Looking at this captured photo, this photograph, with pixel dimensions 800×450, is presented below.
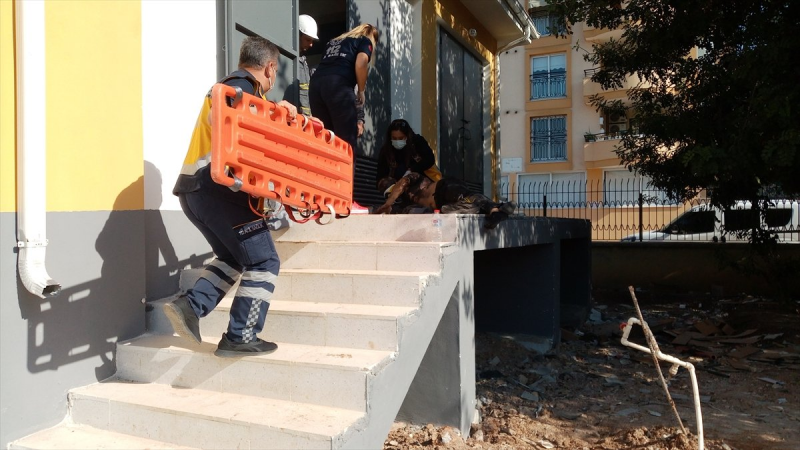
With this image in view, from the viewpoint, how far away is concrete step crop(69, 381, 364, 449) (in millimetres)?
2748

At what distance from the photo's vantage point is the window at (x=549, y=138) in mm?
25234

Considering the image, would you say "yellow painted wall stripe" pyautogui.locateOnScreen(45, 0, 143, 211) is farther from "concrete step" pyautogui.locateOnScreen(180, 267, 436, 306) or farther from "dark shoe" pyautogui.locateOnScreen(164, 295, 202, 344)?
"concrete step" pyautogui.locateOnScreen(180, 267, 436, 306)

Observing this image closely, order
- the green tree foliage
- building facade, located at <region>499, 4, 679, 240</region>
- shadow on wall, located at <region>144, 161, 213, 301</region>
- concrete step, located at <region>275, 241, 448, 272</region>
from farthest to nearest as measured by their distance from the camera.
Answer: building facade, located at <region>499, 4, 679, 240</region>, the green tree foliage, shadow on wall, located at <region>144, 161, 213, 301</region>, concrete step, located at <region>275, 241, 448, 272</region>

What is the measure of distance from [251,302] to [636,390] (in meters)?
4.29

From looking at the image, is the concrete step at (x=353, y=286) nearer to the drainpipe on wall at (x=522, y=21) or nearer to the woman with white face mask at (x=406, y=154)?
the woman with white face mask at (x=406, y=154)

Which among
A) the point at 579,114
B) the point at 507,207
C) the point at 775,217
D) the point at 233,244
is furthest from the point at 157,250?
the point at 579,114

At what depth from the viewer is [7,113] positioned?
3.11 m

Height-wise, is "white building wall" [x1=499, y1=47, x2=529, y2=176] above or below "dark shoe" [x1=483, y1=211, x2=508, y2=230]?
above

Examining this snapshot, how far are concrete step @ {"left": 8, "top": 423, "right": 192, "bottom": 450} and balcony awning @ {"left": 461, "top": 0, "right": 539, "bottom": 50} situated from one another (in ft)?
31.6

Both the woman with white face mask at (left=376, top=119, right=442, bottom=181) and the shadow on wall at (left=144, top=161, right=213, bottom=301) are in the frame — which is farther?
the woman with white face mask at (left=376, top=119, right=442, bottom=181)

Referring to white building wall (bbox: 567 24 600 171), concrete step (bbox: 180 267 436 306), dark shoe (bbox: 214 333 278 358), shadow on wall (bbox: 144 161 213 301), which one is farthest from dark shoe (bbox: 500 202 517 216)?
white building wall (bbox: 567 24 600 171)

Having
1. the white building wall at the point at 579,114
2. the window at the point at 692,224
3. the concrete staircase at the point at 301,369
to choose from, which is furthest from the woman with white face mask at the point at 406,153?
the white building wall at the point at 579,114

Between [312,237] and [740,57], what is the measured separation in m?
4.79

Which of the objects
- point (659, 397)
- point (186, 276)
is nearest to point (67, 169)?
point (186, 276)
